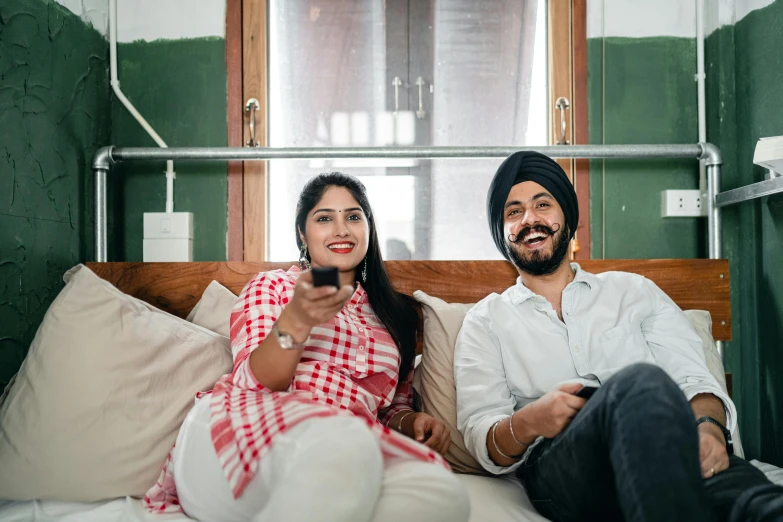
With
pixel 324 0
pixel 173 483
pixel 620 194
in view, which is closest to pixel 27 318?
pixel 173 483

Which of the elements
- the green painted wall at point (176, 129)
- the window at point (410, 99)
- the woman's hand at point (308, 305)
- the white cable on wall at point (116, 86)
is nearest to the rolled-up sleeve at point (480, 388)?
the woman's hand at point (308, 305)

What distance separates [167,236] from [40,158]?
0.51 m

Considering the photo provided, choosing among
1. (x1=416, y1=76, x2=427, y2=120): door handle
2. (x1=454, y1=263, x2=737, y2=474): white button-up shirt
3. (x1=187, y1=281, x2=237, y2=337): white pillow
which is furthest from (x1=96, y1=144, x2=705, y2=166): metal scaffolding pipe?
(x1=454, y1=263, x2=737, y2=474): white button-up shirt

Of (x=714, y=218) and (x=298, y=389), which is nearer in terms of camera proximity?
(x=298, y=389)

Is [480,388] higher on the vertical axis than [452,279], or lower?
lower

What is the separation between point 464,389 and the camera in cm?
135

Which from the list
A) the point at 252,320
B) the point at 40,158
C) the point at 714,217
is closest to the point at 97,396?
the point at 252,320

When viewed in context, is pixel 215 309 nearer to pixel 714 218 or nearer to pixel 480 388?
pixel 480 388

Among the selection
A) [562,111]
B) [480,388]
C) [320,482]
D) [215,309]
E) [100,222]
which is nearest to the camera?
[320,482]

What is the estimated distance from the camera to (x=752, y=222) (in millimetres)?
1864

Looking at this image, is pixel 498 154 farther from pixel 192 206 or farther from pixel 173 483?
pixel 173 483

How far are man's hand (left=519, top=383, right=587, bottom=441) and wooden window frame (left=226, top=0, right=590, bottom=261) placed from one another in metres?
1.08

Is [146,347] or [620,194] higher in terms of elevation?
[620,194]

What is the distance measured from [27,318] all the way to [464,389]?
44.3 inches
